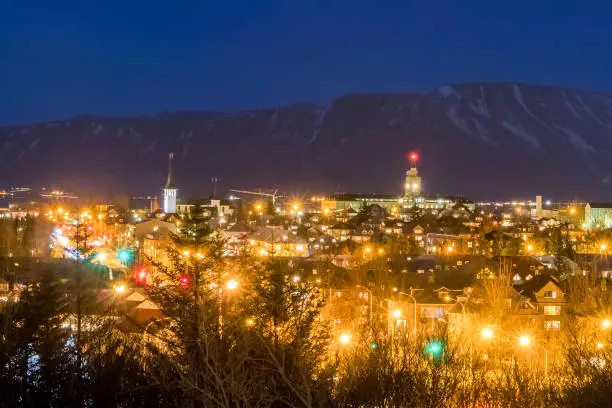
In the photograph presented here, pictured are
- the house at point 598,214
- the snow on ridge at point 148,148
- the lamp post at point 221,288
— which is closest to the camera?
the lamp post at point 221,288

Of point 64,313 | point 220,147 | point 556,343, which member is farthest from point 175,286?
point 220,147

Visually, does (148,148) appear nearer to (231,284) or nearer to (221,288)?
(231,284)

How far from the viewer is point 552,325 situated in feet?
59.3

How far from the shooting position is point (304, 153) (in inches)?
5118

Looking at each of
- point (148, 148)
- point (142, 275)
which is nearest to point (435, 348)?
point (142, 275)

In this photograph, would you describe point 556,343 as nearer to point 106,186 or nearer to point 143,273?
point 143,273

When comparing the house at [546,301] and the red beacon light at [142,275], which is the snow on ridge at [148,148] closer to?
the red beacon light at [142,275]

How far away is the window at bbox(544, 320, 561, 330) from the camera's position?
57.7ft

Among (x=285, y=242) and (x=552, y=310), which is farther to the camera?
(x=285, y=242)

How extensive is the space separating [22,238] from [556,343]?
105 feet

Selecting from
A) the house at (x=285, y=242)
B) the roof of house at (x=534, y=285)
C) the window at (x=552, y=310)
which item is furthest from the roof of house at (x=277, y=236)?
the window at (x=552, y=310)

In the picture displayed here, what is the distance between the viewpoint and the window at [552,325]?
1758 cm

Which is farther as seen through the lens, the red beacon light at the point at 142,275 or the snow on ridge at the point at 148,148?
the snow on ridge at the point at 148,148

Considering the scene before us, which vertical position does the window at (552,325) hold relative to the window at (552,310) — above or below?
below
